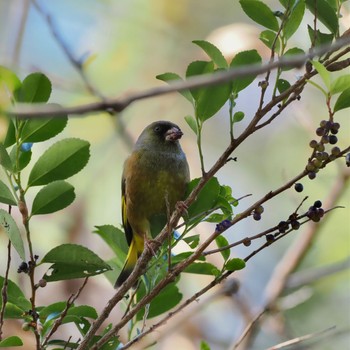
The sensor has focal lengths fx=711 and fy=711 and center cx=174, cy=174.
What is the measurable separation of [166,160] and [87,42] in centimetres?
408

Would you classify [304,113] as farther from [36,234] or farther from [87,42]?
[87,42]

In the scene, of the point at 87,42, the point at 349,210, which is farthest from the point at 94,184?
the point at 349,210

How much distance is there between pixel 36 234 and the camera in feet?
18.6

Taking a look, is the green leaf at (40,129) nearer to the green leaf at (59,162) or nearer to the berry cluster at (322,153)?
the green leaf at (59,162)

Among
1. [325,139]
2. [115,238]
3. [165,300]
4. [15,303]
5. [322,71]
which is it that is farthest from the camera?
[115,238]

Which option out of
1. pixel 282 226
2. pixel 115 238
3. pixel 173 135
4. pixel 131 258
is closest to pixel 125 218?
pixel 173 135

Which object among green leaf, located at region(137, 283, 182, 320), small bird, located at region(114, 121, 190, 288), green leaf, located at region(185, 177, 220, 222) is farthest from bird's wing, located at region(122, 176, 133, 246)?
green leaf, located at region(185, 177, 220, 222)

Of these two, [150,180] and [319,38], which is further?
[150,180]

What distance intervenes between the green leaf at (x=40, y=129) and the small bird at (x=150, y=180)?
3.27ft

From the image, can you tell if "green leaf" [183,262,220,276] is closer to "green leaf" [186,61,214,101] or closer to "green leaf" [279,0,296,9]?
"green leaf" [186,61,214,101]

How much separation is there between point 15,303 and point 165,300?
0.41 metres

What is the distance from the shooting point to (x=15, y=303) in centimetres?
170

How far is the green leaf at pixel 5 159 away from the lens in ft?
5.21

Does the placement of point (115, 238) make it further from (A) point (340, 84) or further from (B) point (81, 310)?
(A) point (340, 84)
